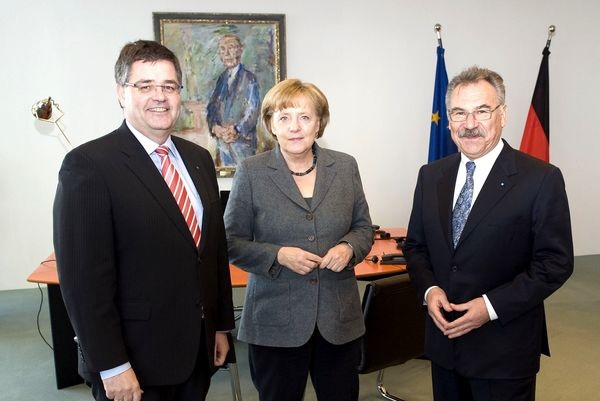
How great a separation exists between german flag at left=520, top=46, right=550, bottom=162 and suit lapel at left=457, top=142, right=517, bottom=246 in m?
3.95

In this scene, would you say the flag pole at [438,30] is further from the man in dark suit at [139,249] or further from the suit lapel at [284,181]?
the man in dark suit at [139,249]

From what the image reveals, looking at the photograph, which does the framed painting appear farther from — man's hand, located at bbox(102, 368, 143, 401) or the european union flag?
man's hand, located at bbox(102, 368, 143, 401)

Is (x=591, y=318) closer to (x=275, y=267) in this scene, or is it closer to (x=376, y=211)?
(x=376, y=211)

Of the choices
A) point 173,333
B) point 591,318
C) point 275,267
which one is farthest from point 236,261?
point 591,318

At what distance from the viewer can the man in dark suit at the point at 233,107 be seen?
4.88 metres

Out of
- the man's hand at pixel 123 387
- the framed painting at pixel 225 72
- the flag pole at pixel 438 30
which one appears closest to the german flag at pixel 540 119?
the flag pole at pixel 438 30

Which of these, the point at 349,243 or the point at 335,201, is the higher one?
the point at 335,201

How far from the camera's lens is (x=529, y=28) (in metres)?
5.33

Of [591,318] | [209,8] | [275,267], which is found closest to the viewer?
[275,267]

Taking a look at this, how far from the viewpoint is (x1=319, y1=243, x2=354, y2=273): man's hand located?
169cm

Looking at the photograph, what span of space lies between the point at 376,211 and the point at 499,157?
3887 mm

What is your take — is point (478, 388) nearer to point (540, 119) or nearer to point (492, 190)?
point (492, 190)

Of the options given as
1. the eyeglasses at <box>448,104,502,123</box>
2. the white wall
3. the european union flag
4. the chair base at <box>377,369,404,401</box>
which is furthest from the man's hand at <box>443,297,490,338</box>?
the white wall

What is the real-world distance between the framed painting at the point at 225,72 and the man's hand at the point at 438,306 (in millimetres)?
3653
